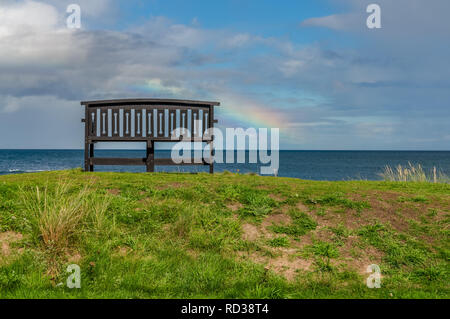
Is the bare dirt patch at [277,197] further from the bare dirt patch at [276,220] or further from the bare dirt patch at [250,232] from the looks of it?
the bare dirt patch at [250,232]

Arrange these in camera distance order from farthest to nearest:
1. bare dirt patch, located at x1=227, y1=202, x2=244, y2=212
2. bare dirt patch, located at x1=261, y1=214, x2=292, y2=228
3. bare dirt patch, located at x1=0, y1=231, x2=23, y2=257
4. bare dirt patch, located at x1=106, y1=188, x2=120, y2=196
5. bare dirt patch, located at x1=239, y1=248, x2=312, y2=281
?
bare dirt patch, located at x1=106, y1=188, x2=120, y2=196, bare dirt patch, located at x1=227, y1=202, x2=244, y2=212, bare dirt patch, located at x1=261, y1=214, x2=292, y2=228, bare dirt patch, located at x1=0, y1=231, x2=23, y2=257, bare dirt patch, located at x1=239, y1=248, x2=312, y2=281

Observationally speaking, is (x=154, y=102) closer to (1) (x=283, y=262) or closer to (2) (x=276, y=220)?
(2) (x=276, y=220)

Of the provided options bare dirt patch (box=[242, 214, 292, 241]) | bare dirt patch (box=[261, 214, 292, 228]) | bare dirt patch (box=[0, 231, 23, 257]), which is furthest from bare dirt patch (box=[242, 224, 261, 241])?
bare dirt patch (box=[0, 231, 23, 257])

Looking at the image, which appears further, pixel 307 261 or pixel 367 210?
pixel 367 210

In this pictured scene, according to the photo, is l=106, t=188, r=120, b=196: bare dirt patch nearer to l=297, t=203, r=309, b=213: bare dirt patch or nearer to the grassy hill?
the grassy hill

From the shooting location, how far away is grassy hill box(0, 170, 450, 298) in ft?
17.1

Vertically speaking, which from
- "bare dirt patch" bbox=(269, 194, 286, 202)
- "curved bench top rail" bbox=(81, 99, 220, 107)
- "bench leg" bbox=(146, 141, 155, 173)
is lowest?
"bare dirt patch" bbox=(269, 194, 286, 202)

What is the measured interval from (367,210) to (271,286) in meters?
3.59

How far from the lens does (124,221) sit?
6.96 m

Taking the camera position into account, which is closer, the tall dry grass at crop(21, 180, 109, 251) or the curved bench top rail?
the tall dry grass at crop(21, 180, 109, 251)

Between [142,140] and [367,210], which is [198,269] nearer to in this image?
[367,210]

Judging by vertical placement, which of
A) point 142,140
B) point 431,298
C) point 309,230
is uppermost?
point 142,140

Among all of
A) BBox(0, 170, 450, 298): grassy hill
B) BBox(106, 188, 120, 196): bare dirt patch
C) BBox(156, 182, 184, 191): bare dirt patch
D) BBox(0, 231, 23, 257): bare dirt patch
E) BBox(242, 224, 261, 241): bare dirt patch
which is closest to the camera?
BBox(0, 170, 450, 298): grassy hill
